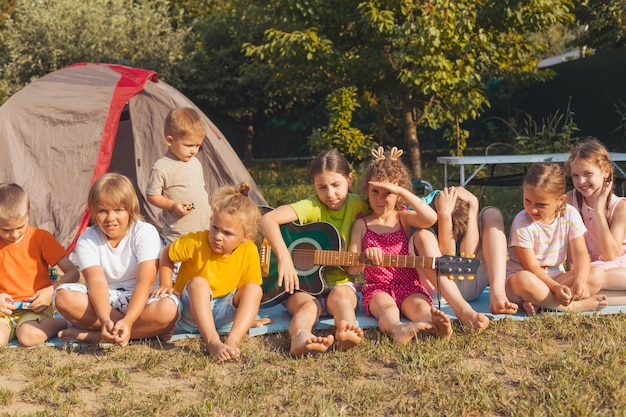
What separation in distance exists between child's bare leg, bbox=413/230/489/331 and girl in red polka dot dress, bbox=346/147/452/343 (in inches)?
4.1

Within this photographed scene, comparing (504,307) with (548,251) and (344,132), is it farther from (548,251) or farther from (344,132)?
(344,132)

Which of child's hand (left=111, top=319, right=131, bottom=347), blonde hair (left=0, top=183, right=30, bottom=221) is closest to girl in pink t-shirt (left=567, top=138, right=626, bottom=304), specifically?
child's hand (left=111, top=319, right=131, bottom=347)

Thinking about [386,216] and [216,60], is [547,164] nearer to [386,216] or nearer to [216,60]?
[386,216]

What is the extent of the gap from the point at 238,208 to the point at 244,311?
0.52 metres

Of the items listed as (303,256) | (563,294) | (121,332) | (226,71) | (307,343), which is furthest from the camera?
(226,71)

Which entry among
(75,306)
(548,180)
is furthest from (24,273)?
(548,180)

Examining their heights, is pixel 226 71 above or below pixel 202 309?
above

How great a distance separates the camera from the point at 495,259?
12.7 feet

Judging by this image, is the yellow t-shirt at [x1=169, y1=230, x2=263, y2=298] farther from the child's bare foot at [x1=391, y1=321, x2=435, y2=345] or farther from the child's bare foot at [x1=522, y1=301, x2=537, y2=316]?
the child's bare foot at [x1=522, y1=301, x2=537, y2=316]

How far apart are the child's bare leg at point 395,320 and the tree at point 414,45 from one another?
19.7 feet

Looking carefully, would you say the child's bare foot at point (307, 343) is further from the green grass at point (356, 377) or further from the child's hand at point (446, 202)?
the child's hand at point (446, 202)

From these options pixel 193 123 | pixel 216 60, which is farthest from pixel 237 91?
pixel 193 123

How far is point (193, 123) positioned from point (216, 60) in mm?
11711

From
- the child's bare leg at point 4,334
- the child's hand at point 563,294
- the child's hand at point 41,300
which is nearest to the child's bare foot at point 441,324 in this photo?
the child's hand at point 563,294
